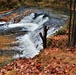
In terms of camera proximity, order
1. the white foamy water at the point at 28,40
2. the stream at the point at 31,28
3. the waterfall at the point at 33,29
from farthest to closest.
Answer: the stream at the point at 31,28
the waterfall at the point at 33,29
the white foamy water at the point at 28,40

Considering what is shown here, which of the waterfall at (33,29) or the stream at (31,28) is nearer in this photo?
the waterfall at (33,29)

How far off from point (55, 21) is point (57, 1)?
19849 mm

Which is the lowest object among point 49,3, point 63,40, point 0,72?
point 49,3

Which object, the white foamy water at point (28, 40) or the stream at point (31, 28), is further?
the stream at point (31, 28)

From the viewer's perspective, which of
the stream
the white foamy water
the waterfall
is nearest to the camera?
the white foamy water

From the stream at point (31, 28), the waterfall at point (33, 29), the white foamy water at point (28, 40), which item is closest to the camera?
the white foamy water at point (28, 40)

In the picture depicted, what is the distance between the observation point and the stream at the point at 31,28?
72.0 feet

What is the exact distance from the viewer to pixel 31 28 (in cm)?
3195

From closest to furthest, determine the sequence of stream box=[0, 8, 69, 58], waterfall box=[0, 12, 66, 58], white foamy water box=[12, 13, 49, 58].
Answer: white foamy water box=[12, 13, 49, 58], waterfall box=[0, 12, 66, 58], stream box=[0, 8, 69, 58]


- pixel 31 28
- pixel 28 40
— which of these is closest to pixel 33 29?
pixel 31 28

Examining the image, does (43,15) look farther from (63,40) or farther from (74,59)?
(74,59)

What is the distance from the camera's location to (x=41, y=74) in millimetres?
10352

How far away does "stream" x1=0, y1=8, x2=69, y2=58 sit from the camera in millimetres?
21947

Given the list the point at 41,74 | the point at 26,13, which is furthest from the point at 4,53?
the point at 26,13
